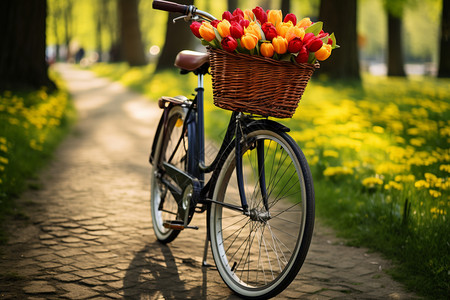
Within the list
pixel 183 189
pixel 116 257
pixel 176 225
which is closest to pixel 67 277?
pixel 116 257

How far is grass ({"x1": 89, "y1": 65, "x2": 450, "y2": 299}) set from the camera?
3.66 meters

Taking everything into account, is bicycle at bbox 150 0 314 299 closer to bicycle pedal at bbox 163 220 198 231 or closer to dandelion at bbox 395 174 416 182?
bicycle pedal at bbox 163 220 198 231

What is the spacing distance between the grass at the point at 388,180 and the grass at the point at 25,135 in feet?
8.45

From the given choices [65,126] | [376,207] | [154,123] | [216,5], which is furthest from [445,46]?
[216,5]

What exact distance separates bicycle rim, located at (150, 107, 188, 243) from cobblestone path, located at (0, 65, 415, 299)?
12 centimetres

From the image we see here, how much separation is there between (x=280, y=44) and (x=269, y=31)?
139 mm

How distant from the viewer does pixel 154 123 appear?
34.1 ft

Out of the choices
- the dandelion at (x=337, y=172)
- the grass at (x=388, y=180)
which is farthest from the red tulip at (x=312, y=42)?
the dandelion at (x=337, y=172)

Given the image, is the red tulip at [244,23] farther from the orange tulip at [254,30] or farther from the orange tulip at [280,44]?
the orange tulip at [280,44]

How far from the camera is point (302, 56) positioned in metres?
2.66

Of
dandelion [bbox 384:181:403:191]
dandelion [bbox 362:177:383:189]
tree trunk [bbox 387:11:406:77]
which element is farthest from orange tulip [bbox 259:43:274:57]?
tree trunk [bbox 387:11:406:77]

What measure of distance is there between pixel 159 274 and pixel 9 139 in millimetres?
3993

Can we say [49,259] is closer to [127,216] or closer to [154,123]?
[127,216]

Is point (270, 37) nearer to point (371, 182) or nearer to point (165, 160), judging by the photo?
point (165, 160)
